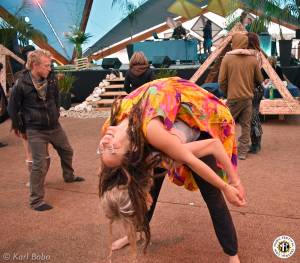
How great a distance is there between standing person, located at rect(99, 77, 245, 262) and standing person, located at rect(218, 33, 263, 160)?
2801 mm

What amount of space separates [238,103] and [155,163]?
344 cm

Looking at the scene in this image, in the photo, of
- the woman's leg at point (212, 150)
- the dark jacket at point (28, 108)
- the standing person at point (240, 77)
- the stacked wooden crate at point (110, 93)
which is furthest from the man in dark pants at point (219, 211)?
the stacked wooden crate at point (110, 93)

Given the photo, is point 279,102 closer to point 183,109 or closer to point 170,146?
point 183,109

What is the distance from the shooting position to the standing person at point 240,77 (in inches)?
218

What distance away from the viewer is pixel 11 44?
45.0 ft

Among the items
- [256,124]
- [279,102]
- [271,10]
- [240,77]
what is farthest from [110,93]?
[240,77]

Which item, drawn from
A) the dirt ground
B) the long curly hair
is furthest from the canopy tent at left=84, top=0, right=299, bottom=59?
the long curly hair

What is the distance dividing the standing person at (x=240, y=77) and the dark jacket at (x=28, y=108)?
2311 millimetres

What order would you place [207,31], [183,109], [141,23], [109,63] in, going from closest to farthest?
1. [183,109]
2. [109,63]
3. [207,31]
4. [141,23]

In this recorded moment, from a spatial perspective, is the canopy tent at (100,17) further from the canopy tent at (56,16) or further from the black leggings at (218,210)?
the black leggings at (218,210)

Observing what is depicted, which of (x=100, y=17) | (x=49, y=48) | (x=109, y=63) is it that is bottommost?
(x=109, y=63)

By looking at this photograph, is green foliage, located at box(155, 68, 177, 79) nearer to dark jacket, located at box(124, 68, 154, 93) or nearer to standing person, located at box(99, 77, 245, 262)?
dark jacket, located at box(124, 68, 154, 93)

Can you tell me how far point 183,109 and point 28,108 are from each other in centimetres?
225

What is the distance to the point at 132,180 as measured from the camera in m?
2.33
